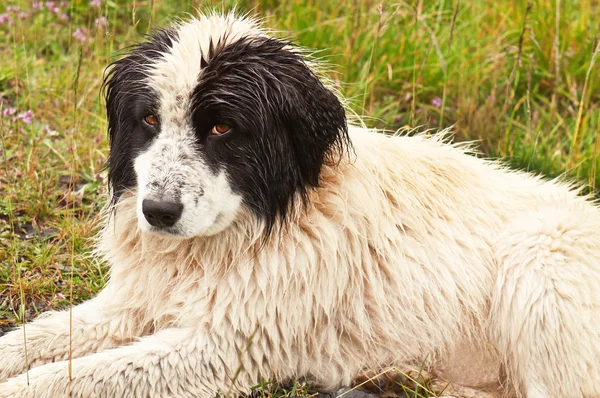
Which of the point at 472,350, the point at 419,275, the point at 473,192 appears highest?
the point at 473,192

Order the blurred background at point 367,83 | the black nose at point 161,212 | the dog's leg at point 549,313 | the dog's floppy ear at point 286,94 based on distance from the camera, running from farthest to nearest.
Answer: the blurred background at point 367,83
the dog's leg at point 549,313
the dog's floppy ear at point 286,94
the black nose at point 161,212

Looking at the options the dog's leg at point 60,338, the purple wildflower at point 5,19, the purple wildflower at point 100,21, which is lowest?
the dog's leg at point 60,338

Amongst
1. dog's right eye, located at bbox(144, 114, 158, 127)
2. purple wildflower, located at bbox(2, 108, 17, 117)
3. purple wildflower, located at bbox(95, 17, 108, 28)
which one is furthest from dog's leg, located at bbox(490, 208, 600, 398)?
purple wildflower, located at bbox(2, 108, 17, 117)

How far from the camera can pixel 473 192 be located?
156 inches

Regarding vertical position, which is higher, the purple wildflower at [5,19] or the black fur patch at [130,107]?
the black fur patch at [130,107]

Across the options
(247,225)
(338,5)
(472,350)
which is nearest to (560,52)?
(338,5)

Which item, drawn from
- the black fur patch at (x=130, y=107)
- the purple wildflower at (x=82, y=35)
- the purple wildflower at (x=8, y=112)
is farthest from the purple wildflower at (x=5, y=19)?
the black fur patch at (x=130, y=107)

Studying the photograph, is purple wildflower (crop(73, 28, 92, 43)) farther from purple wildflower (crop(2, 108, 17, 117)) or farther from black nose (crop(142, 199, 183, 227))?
black nose (crop(142, 199, 183, 227))

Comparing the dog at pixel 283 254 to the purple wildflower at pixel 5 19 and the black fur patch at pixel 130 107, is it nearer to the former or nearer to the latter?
the black fur patch at pixel 130 107

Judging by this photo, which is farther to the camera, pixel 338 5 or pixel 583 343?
pixel 338 5

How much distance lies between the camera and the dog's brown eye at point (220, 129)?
11.0ft

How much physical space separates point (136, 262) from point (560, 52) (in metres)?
3.96

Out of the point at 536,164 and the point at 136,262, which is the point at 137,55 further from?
the point at 536,164

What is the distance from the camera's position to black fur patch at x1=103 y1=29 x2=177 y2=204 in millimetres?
3398
